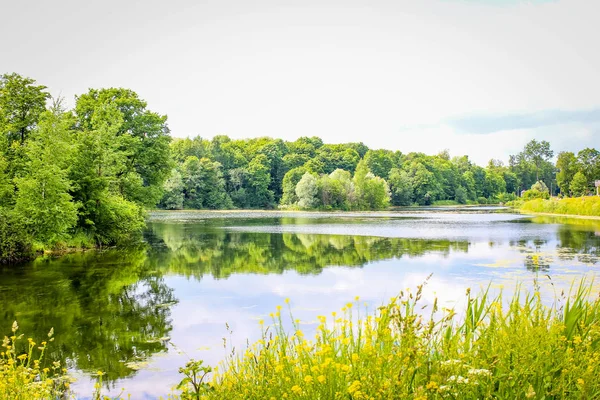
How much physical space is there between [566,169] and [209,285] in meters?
81.2

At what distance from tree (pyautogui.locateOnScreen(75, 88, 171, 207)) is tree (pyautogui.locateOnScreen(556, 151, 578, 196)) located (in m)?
66.1

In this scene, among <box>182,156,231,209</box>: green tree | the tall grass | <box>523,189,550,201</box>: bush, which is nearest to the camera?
the tall grass

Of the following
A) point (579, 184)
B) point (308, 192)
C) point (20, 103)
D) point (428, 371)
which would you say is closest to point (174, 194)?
point (308, 192)

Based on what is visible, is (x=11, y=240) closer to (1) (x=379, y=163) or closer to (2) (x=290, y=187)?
(2) (x=290, y=187)

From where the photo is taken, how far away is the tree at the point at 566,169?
253ft

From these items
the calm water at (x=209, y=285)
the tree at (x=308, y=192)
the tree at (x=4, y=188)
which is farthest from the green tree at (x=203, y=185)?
the tree at (x=4, y=188)

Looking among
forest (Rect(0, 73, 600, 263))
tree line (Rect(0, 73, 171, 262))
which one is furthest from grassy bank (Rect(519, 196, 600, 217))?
tree line (Rect(0, 73, 171, 262))

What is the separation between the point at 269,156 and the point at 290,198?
59.7 feet

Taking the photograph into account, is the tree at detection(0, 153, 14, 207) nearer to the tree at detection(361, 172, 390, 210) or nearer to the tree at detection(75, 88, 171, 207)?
the tree at detection(75, 88, 171, 207)

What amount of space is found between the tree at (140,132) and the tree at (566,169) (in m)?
66.1

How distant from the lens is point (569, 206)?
1994 inches

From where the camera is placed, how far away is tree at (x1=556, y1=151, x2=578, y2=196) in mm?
77250

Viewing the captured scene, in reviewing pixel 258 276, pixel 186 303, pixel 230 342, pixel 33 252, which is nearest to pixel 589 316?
pixel 230 342

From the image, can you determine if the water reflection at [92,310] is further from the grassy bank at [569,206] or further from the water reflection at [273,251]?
the grassy bank at [569,206]
